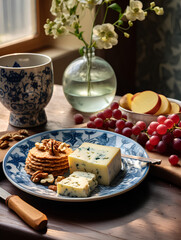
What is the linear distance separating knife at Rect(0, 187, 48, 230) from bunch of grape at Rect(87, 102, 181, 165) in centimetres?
42

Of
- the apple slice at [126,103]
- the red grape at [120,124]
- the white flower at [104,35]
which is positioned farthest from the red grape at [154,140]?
the white flower at [104,35]

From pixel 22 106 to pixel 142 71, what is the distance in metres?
1.92

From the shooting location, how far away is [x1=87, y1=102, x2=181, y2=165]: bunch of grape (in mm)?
1067

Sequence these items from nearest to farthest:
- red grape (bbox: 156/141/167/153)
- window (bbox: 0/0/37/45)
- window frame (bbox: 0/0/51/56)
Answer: red grape (bbox: 156/141/167/153) → window (bbox: 0/0/37/45) → window frame (bbox: 0/0/51/56)

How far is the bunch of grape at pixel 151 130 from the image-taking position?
3.50 ft

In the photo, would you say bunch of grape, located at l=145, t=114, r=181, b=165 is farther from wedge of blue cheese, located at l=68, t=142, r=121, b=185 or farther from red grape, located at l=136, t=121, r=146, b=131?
wedge of blue cheese, located at l=68, t=142, r=121, b=185

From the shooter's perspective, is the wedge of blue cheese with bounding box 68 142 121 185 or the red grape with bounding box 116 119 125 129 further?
the red grape with bounding box 116 119 125 129

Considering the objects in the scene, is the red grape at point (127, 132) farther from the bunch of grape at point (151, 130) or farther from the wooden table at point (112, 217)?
the wooden table at point (112, 217)

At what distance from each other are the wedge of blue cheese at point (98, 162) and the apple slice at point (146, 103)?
0.32 m

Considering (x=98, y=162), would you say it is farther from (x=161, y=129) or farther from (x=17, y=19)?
(x=17, y=19)

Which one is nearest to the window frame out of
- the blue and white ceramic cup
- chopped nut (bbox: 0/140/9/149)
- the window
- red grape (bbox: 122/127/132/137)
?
the window

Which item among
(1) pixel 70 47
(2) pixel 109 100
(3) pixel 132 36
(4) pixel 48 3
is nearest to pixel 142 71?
(3) pixel 132 36

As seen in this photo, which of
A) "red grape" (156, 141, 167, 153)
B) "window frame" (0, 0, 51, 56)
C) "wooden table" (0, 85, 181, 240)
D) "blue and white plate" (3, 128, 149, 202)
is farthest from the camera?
"window frame" (0, 0, 51, 56)

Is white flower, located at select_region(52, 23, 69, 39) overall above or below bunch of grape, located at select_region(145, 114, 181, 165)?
above
